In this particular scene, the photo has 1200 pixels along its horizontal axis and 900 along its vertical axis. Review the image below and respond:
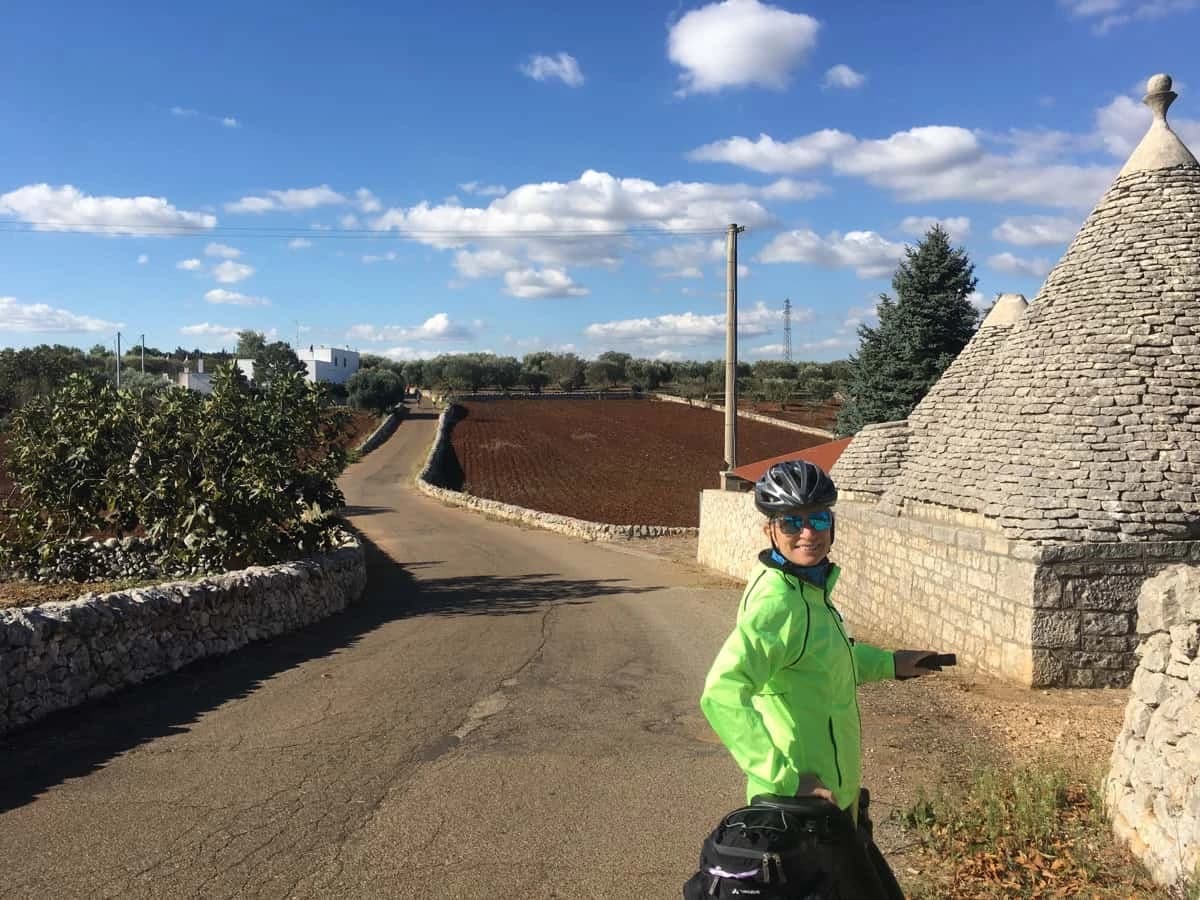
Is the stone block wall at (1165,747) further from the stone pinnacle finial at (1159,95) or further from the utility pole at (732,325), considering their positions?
the utility pole at (732,325)

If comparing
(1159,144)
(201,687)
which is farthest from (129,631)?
(1159,144)

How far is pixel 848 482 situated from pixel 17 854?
11812 mm

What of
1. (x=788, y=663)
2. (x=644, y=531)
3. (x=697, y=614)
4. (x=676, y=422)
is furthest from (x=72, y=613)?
(x=676, y=422)

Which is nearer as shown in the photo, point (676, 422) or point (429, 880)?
point (429, 880)

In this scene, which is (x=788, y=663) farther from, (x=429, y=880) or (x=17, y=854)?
(x=17, y=854)

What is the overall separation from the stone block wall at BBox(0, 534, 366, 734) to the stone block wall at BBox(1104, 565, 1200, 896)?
7678 millimetres

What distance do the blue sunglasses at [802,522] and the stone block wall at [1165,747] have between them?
2.53 m

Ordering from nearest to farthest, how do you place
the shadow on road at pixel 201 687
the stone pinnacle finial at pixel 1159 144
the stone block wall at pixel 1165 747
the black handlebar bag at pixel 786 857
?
1. the black handlebar bag at pixel 786 857
2. the stone block wall at pixel 1165 747
3. the shadow on road at pixel 201 687
4. the stone pinnacle finial at pixel 1159 144

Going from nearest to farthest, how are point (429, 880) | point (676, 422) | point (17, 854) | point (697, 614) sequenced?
1. point (429, 880)
2. point (17, 854)
3. point (697, 614)
4. point (676, 422)

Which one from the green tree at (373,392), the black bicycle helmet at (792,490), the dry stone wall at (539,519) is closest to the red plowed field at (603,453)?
the dry stone wall at (539,519)

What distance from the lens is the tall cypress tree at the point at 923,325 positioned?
25.5 meters

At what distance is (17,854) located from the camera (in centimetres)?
474

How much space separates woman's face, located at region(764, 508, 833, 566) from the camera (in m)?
2.83

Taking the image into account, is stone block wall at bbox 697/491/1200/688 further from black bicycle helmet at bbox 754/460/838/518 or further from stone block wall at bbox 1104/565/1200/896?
black bicycle helmet at bbox 754/460/838/518
